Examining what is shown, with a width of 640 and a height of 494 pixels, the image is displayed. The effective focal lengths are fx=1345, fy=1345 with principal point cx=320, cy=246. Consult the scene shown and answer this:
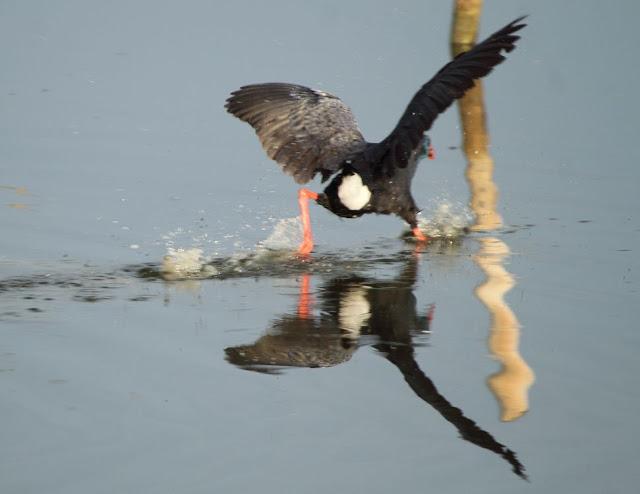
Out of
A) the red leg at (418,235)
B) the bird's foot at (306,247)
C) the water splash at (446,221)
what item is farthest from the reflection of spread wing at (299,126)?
the water splash at (446,221)

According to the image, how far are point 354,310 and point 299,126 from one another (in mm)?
2108

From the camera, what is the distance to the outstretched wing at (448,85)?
853cm

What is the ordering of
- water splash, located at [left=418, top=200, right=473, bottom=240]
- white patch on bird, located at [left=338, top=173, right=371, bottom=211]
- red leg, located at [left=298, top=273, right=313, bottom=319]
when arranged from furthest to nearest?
1. water splash, located at [left=418, top=200, right=473, bottom=240]
2. white patch on bird, located at [left=338, top=173, right=371, bottom=211]
3. red leg, located at [left=298, top=273, right=313, bottom=319]

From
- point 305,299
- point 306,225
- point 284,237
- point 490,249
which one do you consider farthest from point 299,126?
point 305,299

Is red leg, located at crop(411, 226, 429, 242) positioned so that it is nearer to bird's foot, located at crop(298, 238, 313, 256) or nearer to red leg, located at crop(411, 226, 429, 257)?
red leg, located at crop(411, 226, 429, 257)

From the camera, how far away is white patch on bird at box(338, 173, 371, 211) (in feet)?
30.7

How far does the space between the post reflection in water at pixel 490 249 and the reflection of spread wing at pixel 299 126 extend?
129cm

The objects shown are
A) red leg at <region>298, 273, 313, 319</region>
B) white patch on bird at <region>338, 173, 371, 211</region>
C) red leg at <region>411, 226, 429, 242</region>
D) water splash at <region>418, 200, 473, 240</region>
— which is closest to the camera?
red leg at <region>298, 273, 313, 319</region>

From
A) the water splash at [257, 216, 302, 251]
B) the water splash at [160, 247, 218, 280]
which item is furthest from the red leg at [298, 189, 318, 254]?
the water splash at [160, 247, 218, 280]

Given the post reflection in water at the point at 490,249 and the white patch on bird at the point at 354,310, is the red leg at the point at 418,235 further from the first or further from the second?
the white patch on bird at the point at 354,310

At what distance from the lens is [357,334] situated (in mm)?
7703

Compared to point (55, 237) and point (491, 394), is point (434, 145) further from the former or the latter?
point (491, 394)

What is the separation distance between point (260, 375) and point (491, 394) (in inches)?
46.2

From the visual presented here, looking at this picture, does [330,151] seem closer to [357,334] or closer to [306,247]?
[306,247]
